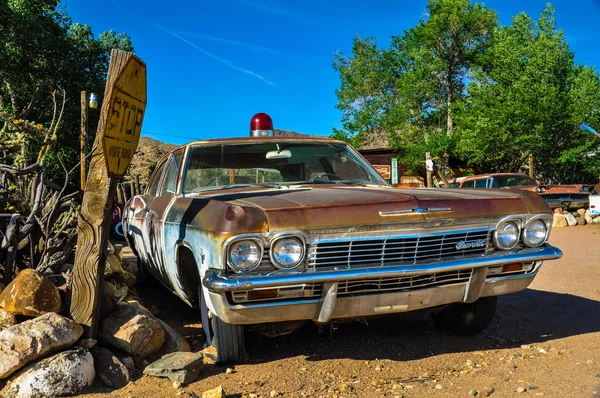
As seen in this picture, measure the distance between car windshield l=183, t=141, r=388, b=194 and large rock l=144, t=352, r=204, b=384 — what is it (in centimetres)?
132

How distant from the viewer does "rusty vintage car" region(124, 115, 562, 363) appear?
2779 millimetres

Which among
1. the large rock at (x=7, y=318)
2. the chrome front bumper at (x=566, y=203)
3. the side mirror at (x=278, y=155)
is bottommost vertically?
the large rock at (x=7, y=318)

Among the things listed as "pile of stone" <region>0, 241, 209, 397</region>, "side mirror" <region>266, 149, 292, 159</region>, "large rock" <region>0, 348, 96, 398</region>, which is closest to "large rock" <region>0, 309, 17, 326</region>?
"pile of stone" <region>0, 241, 209, 397</region>

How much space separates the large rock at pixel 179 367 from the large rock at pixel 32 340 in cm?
52

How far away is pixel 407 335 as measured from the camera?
3.95 meters

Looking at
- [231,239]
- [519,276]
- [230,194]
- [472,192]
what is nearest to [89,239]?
[230,194]

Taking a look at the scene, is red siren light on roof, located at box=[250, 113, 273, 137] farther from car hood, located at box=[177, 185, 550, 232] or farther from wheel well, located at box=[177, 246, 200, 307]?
wheel well, located at box=[177, 246, 200, 307]

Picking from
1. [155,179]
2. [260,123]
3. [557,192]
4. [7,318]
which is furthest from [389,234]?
[557,192]

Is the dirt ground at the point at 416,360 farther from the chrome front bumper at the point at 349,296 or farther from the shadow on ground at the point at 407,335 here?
the chrome front bumper at the point at 349,296

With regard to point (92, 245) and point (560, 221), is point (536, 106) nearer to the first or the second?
point (560, 221)

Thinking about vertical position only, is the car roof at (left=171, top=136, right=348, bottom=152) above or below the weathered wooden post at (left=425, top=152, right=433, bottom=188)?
below

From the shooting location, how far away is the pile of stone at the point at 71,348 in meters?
2.88

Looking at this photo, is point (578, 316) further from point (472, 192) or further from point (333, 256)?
point (333, 256)

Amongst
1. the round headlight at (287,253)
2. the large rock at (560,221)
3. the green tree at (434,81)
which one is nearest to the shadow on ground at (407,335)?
the round headlight at (287,253)
